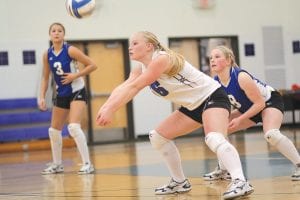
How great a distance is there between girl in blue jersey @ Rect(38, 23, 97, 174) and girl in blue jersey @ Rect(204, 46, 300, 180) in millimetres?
2462

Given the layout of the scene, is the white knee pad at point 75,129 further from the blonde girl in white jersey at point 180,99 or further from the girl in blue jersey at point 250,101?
the blonde girl in white jersey at point 180,99

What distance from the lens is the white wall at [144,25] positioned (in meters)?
15.8

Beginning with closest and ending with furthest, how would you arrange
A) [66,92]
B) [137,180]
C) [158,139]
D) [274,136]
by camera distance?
[158,139], [274,136], [137,180], [66,92]

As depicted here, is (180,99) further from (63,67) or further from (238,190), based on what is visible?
(63,67)

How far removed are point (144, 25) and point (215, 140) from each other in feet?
41.1

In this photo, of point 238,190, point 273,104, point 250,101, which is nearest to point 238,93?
point 250,101

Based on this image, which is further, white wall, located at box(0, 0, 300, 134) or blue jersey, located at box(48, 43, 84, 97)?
white wall, located at box(0, 0, 300, 134)

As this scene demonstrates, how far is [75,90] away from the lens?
8406mm

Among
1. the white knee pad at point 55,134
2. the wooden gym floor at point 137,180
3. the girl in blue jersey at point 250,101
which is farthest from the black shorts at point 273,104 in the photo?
the white knee pad at point 55,134

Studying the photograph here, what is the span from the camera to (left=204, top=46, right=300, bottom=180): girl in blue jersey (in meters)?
5.99

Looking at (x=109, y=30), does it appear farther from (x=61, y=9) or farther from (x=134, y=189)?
(x=134, y=189)

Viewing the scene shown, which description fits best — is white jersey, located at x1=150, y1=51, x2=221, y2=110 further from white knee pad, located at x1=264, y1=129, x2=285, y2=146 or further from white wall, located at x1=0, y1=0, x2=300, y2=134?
white wall, located at x1=0, y1=0, x2=300, y2=134

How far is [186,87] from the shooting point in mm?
5230

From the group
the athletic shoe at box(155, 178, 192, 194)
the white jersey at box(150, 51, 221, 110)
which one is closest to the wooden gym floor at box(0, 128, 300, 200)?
the athletic shoe at box(155, 178, 192, 194)
